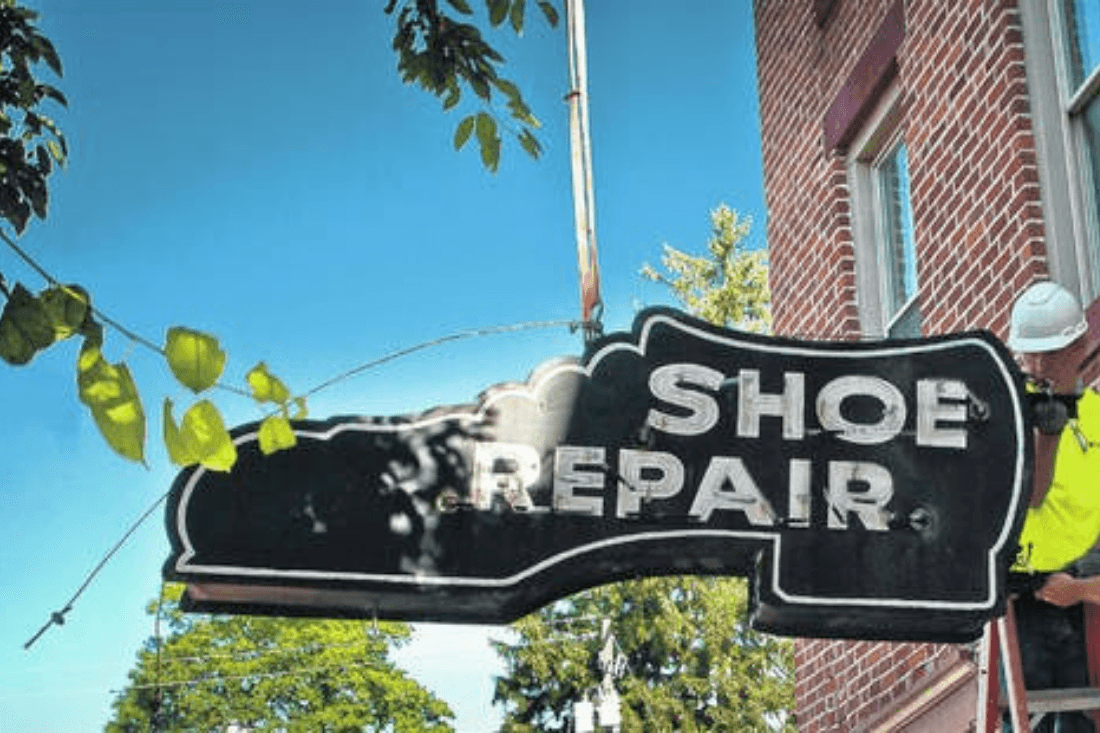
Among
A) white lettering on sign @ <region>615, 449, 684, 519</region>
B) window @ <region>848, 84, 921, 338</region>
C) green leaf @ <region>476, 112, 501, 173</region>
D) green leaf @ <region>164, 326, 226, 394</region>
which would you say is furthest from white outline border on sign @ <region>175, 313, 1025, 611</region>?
window @ <region>848, 84, 921, 338</region>

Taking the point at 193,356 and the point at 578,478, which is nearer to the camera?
the point at 193,356

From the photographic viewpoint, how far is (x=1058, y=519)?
6551 millimetres

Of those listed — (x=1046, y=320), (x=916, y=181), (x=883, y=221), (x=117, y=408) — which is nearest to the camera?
(x=117, y=408)

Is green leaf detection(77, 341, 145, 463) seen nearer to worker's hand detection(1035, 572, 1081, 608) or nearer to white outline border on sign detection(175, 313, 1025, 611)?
A: white outline border on sign detection(175, 313, 1025, 611)

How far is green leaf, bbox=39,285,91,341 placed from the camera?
3826mm

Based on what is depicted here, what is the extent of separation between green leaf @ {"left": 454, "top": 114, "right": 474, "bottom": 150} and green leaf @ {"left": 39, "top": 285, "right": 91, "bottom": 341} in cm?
183

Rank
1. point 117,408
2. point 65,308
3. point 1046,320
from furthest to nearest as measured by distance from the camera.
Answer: point 1046,320 → point 65,308 → point 117,408

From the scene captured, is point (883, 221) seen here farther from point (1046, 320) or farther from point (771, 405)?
point (1046, 320)

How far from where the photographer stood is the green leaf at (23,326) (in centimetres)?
387

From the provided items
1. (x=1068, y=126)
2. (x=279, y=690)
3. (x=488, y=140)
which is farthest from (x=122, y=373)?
(x=279, y=690)

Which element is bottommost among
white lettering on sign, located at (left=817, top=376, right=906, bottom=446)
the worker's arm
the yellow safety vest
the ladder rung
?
the ladder rung

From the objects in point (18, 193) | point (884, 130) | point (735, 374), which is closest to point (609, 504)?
point (735, 374)

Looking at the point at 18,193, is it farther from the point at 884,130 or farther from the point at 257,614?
the point at 884,130

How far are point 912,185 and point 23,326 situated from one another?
6.64 m
